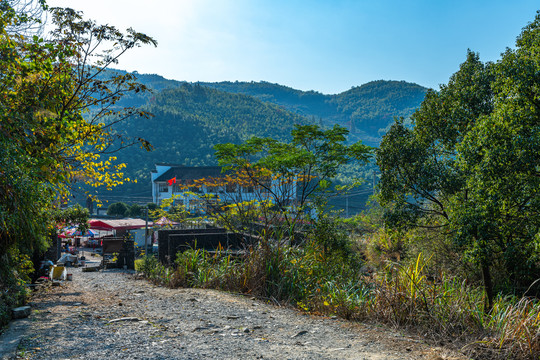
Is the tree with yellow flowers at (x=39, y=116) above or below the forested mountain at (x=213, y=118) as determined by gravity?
below

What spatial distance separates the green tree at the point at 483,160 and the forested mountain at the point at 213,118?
32.2 meters

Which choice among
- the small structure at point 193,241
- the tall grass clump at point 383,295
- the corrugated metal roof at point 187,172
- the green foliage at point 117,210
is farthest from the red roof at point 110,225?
the corrugated metal roof at point 187,172

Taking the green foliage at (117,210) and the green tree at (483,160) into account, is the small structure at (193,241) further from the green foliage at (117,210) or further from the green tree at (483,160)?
the green foliage at (117,210)

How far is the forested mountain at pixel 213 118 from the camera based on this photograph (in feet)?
246

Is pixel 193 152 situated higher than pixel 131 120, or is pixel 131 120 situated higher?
pixel 131 120

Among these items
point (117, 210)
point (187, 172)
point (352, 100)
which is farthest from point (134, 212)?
point (352, 100)

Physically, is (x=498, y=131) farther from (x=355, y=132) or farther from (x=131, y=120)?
(x=355, y=132)

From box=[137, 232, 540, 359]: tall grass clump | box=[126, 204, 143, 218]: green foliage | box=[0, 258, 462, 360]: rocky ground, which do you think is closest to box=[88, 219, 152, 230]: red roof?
box=[126, 204, 143, 218]: green foliage

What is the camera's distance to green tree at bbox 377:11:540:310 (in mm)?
6988

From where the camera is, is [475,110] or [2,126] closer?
[2,126]

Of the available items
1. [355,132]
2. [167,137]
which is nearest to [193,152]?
[167,137]

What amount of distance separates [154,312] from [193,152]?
238 ft

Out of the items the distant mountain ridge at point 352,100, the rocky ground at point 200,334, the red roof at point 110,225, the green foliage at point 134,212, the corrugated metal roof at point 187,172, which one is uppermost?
the distant mountain ridge at point 352,100

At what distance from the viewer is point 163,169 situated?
62250 millimetres
